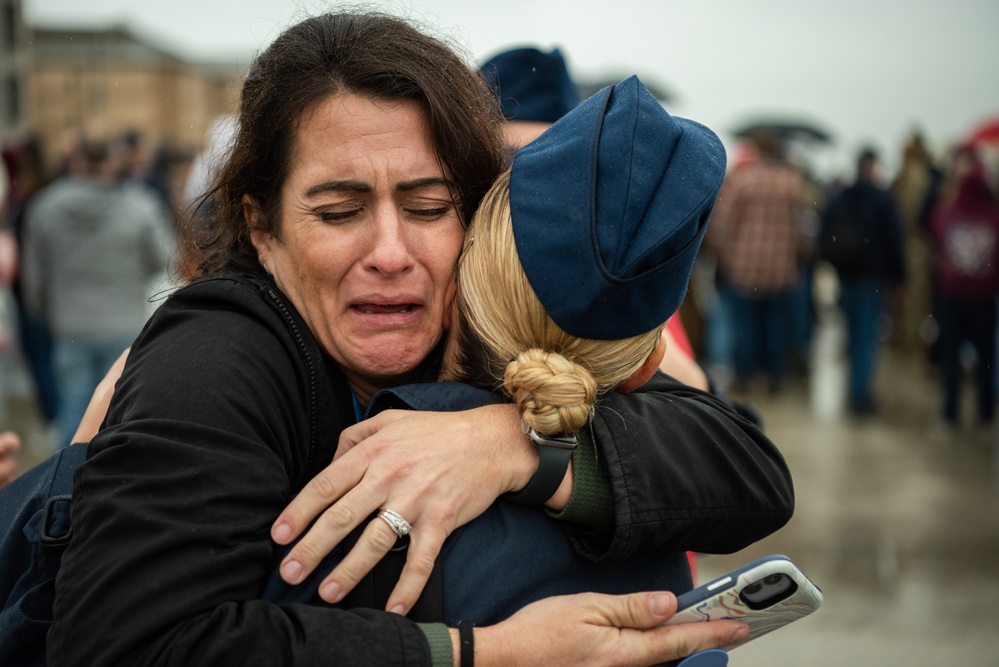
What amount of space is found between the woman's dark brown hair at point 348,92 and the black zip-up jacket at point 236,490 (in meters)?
0.27

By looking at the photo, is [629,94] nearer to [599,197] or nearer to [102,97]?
[599,197]

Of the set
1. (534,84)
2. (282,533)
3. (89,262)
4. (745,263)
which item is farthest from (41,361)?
(282,533)

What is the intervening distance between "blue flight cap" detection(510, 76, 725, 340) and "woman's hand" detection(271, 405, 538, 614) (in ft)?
0.72

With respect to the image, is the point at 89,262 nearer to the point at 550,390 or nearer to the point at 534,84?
the point at 534,84

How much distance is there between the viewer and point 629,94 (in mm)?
1507

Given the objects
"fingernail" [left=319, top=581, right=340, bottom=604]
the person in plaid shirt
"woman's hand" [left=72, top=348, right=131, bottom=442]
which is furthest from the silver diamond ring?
the person in plaid shirt

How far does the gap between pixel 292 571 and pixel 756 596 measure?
684 mm

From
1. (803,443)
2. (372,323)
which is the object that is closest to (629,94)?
(372,323)

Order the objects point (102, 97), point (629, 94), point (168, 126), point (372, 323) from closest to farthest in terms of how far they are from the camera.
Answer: point (629, 94) → point (372, 323) → point (102, 97) → point (168, 126)

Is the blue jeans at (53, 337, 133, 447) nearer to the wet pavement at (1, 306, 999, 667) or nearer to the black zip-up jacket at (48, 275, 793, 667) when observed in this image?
the wet pavement at (1, 306, 999, 667)

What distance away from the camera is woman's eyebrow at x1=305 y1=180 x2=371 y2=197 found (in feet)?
5.36

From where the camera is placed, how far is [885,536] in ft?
19.2

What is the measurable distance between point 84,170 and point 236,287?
207 inches

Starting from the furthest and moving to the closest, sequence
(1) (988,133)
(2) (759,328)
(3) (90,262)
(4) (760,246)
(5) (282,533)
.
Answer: (1) (988,133) < (2) (759,328) < (4) (760,246) < (3) (90,262) < (5) (282,533)
